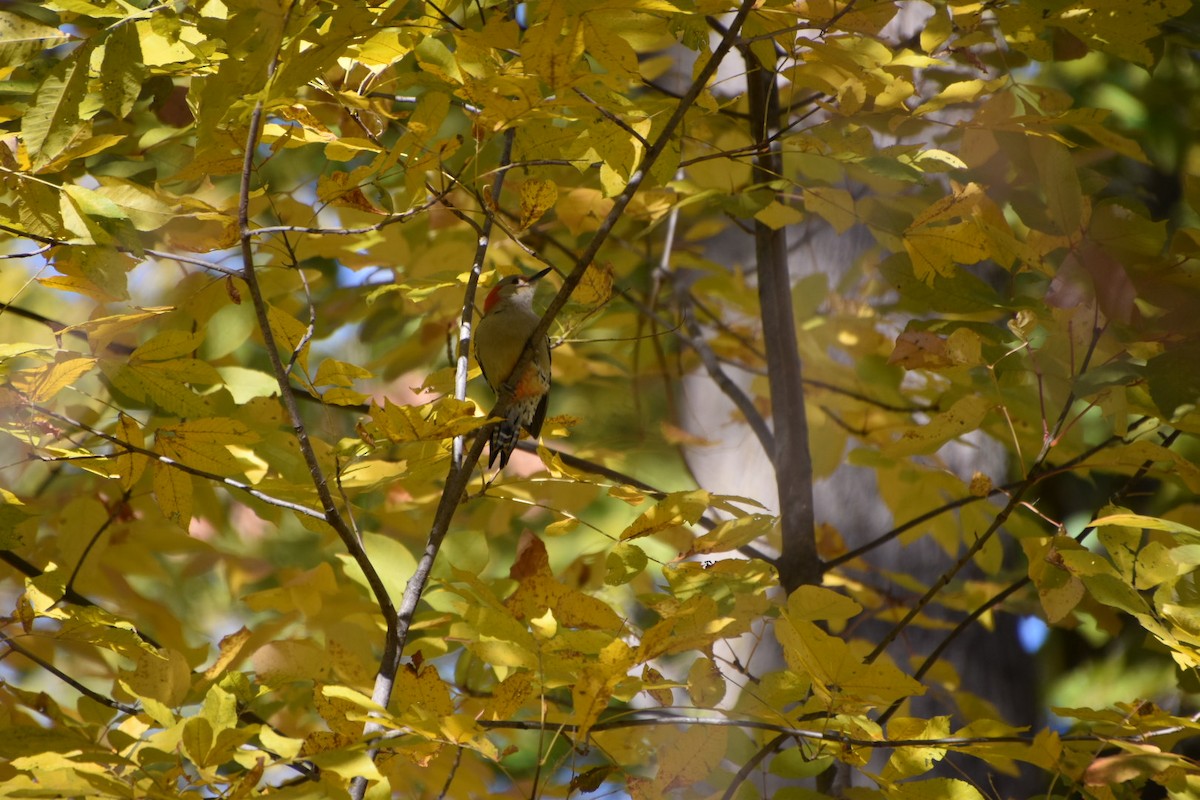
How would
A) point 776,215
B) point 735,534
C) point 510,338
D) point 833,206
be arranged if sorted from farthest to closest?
point 510,338, point 776,215, point 833,206, point 735,534

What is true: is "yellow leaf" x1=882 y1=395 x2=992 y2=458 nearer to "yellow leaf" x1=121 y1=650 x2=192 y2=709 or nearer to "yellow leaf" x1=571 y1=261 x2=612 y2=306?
"yellow leaf" x1=571 y1=261 x2=612 y2=306

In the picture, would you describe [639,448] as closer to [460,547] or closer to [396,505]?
[396,505]

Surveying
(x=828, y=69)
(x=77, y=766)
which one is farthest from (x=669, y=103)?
(x=77, y=766)

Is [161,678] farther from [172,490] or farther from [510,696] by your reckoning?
[510,696]

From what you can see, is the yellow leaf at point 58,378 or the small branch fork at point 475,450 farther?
the yellow leaf at point 58,378

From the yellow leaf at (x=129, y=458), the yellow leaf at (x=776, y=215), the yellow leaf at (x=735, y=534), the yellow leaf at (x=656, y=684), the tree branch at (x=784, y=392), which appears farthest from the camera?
the tree branch at (x=784, y=392)

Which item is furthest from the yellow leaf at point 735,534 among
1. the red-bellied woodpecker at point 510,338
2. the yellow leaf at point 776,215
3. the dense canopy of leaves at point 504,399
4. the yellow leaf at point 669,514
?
the red-bellied woodpecker at point 510,338

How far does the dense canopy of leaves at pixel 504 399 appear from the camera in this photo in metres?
1.24

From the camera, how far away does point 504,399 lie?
165 centimetres

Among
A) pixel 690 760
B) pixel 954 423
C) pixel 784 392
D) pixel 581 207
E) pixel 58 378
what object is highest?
pixel 581 207

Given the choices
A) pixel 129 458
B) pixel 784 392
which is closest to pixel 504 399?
pixel 129 458

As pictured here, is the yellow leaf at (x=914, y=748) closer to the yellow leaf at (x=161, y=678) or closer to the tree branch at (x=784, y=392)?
the tree branch at (x=784, y=392)

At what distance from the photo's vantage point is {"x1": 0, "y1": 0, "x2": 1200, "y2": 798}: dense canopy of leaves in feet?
4.06

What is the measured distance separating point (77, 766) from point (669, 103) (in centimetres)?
122
